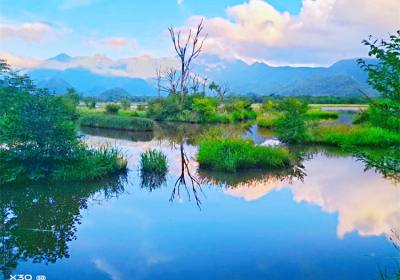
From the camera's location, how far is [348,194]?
39.9ft

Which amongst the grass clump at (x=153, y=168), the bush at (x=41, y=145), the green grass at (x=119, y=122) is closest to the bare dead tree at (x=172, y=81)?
the green grass at (x=119, y=122)

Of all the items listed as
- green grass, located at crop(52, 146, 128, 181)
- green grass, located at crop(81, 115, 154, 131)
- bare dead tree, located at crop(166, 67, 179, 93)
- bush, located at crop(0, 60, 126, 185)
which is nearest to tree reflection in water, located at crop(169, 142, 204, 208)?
green grass, located at crop(52, 146, 128, 181)

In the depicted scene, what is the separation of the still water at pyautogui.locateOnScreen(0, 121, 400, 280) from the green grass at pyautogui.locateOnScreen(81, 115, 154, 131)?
1959 cm

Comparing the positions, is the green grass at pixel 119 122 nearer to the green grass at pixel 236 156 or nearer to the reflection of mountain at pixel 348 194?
the green grass at pixel 236 156

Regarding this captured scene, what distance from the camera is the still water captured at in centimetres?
682

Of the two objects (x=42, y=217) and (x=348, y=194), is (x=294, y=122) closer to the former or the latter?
(x=348, y=194)

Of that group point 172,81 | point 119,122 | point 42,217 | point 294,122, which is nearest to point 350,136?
point 294,122

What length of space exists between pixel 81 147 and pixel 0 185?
2.86m

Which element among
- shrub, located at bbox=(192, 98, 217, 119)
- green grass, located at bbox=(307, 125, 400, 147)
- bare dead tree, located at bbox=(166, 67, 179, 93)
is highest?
bare dead tree, located at bbox=(166, 67, 179, 93)

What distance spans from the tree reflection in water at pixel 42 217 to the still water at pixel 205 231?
0.08 ft

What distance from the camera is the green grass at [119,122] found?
1328 inches

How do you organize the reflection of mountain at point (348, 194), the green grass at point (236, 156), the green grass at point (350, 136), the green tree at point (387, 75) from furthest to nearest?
the green grass at point (350, 136) < the green grass at point (236, 156) < the reflection of mountain at point (348, 194) < the green tree at point (387, 75)

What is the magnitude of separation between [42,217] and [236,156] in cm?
798

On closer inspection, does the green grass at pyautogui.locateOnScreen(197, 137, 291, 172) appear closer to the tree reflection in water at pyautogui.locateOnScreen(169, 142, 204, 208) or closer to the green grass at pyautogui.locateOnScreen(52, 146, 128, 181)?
the tree reflection in water at pyautogui.locateOnScreen(169, 142, 204, 208)
